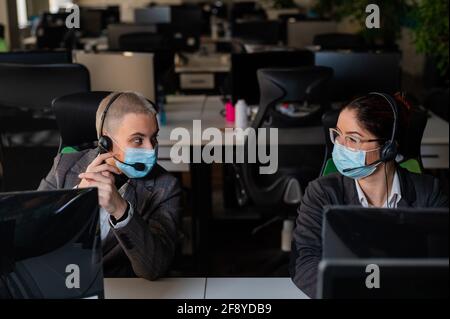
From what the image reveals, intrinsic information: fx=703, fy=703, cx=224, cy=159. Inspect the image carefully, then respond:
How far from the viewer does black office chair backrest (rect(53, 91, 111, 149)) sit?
2484mm

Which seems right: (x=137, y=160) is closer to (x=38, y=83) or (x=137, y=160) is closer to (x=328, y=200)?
(x=328, y=200)

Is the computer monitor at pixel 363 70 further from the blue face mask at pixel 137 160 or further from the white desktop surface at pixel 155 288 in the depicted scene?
the white desktop surface at pixel 155 288

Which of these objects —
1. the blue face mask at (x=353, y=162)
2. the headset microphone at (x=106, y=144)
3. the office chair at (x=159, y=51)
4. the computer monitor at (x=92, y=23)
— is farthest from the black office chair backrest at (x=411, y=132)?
the computer monitor at (x=92, y=23)

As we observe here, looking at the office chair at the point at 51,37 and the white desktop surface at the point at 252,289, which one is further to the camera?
the office chair at the point at 51,37

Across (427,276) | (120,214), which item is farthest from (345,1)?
(427,276)

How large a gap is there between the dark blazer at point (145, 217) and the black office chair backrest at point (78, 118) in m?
0.17

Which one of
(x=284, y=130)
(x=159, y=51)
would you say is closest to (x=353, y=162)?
(x=284, y=130)

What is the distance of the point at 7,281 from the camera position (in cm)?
155

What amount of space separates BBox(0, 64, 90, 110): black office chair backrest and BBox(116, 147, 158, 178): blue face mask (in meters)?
1.25

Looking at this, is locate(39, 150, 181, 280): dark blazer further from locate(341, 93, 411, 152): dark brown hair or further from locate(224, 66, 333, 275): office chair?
locate(224, 66, 333, 275): office chair

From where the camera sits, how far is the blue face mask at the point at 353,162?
2092mm

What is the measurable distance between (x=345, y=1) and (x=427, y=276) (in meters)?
6.16

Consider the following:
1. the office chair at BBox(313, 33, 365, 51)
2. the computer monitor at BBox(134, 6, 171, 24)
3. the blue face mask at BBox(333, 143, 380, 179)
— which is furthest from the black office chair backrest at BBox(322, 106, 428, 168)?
the computer monitor at BBox(134, 6, 171, 24)
